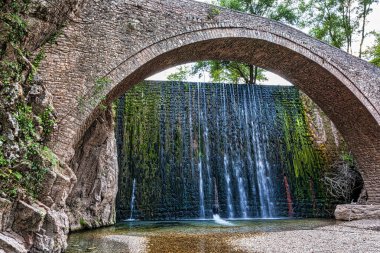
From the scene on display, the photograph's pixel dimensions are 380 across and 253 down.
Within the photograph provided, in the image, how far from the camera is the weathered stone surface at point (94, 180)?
25.1 feet

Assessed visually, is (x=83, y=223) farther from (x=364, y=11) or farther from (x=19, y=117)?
(x=364, y=11)

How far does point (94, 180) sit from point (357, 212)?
772 centimetres

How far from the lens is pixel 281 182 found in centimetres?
1200

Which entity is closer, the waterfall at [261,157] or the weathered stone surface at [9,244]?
the weathered stone surface at [9,244]

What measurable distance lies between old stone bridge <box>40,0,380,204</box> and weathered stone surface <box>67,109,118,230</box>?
660 mm

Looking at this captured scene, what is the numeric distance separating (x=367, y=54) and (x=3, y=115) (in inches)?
689

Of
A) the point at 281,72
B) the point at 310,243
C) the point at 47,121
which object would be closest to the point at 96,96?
the point at 47,121

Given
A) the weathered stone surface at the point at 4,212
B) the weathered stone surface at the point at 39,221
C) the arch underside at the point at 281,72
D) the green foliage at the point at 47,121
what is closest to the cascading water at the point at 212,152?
the arch underside at the point at 281,72

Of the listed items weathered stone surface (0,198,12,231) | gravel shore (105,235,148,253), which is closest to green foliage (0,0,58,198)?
weathered stone surface (0,198,12,231)

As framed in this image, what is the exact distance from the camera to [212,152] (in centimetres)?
1191

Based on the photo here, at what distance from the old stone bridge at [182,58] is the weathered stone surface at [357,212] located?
0.81m

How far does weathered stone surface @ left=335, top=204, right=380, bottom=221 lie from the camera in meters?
9.22

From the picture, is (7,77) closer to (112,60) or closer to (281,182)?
(112,60)

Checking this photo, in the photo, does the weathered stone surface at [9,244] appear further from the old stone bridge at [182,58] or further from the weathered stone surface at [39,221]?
the old stone bridge at [182,58]
